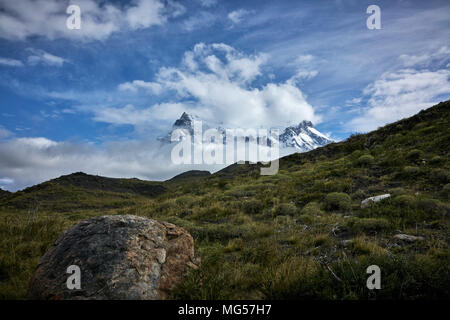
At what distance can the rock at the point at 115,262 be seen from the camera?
3.12 metres

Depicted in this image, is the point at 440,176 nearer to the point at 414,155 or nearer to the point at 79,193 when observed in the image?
the point at 414,155

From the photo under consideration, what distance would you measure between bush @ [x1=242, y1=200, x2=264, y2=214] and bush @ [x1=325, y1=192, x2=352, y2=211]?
286 cm

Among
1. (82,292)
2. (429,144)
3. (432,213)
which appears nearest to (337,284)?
(82,292)

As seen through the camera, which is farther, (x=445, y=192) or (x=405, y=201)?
(x=445, y=192)

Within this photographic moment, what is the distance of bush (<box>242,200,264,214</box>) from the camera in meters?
10.9

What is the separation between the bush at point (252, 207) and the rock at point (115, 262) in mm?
6829

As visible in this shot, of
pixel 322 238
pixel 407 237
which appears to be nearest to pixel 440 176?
pixel 407 237

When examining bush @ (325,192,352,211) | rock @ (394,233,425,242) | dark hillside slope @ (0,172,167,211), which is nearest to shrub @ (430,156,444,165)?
bush @ (325,192,352,211)

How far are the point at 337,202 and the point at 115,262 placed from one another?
8.60 meters

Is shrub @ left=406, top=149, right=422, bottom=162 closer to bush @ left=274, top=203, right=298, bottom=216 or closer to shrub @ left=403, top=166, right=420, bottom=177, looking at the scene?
shrub @ left=403, top=166, right=420, bottom=177

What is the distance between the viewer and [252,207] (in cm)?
1118
